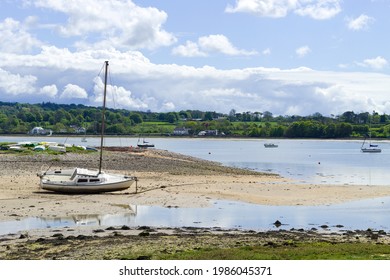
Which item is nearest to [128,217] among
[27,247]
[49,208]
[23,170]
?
[49,208]

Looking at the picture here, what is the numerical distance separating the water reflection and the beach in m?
1.37

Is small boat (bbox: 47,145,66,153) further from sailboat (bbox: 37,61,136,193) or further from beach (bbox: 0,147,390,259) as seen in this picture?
sailboat (bbox: 37,61,136,193)

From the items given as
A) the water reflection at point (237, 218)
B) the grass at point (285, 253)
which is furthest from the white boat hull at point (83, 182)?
the grass at point (285, 253)

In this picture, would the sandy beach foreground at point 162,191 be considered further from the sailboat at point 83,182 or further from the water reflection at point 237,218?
the water reflection at point 237,218

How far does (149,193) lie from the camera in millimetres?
44844

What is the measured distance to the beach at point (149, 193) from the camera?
34.3m

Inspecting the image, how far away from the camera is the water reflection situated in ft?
105

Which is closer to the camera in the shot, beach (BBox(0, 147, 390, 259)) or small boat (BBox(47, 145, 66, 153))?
beach (BBox(0, 147, 390, 259))

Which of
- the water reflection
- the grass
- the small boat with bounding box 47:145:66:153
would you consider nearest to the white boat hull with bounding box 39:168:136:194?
the water reflection

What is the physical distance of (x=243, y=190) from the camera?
1940 inches

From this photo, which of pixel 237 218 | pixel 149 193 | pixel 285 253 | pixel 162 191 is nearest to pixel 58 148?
pixel 162 191

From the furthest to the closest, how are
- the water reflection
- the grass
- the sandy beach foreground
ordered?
the sandy beach foreground < the water reflection < the grass

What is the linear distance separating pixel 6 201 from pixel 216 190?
16045 millimetres

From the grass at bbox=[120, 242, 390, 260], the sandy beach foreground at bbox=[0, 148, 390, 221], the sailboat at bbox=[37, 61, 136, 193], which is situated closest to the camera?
the grass at bbox=[120, 242, 390, 260]
